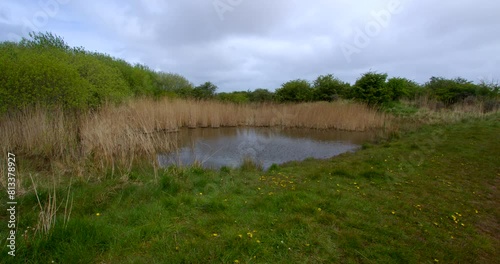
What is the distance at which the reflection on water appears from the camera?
787cm

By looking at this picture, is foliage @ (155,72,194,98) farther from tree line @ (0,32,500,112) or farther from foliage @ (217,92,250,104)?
foliage @ (217,92,250,104)

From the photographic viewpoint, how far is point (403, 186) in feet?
15.9

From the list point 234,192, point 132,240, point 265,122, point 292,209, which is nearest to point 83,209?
point 132,240

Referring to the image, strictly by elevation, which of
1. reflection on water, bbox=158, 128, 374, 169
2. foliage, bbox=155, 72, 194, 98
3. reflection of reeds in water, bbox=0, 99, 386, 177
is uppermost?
foliage, bbox=155, 72, 194, 98

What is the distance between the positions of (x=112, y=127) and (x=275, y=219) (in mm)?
6257

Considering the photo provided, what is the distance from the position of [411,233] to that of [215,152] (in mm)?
6585

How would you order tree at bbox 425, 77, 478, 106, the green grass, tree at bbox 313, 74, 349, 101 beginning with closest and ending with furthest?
the green grass < tree at bbox 313, 74, 349, 101 < tree at bbox 425, 77, 478, 106

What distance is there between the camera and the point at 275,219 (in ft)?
11.0

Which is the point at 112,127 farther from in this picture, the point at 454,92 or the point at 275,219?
the point at 454,92

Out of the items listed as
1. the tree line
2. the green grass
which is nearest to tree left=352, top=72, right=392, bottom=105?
the tree line

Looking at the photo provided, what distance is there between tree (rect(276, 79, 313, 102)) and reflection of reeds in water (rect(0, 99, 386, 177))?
874 centimetres

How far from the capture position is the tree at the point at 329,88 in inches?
937

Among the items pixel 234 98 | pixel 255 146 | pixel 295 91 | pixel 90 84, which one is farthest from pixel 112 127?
pixel 295 91

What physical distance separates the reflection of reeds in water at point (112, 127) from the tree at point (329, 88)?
854 cm
